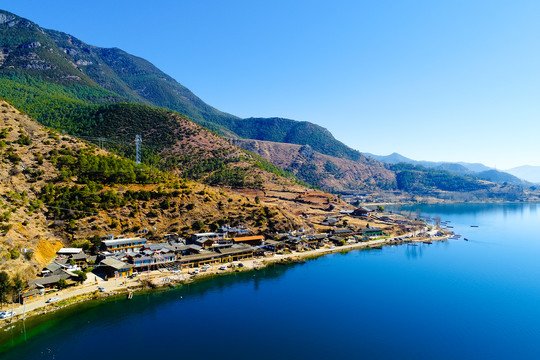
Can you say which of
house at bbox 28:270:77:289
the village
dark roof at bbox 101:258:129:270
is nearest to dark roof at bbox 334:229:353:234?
the village

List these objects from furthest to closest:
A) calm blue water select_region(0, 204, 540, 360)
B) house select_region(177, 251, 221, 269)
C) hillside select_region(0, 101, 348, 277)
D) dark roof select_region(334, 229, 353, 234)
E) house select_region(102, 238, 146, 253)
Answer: dark roof select_region(334, 229, 353, 234), house select_region(102, 238, 146, 253), house select_region(177, 251, 221, 269), hillside select_region(0, 101, 348, 277), calm blue water select_region(0, 204, 540, 360)

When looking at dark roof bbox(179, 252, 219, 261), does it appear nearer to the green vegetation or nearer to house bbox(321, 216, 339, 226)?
the green vegetation

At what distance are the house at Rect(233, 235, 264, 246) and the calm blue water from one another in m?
14.0

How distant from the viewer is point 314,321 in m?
42.8

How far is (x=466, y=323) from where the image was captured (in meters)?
43.9

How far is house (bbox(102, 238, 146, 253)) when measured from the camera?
210 ft

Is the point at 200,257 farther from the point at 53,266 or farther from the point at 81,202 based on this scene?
the point at 81,202

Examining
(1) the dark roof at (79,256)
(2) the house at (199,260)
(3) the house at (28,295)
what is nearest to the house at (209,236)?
(2) the house at (199,260)

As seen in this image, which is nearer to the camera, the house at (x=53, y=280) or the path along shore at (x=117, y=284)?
the path along shore at (x=117, y=284)

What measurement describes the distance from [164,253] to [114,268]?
10809 millimetres

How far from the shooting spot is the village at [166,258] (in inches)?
1934

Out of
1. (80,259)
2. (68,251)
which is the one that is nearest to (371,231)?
(80,259)

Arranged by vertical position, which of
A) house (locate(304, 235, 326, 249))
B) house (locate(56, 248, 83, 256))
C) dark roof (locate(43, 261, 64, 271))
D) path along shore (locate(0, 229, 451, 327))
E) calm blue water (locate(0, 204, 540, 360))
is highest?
house (locate(56, 248, 83, 256))

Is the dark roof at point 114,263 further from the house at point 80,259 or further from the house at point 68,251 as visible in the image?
the house at point 68,251
